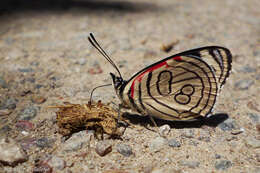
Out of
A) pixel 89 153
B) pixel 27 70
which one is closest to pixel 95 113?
pixel 89 153

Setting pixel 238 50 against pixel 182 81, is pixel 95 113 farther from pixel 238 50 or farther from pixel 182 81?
pixel 238 50

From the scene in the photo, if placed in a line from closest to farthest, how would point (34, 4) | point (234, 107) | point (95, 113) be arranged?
1. point (95, 113)
2. point (234, 107)
3. point (34, 4)

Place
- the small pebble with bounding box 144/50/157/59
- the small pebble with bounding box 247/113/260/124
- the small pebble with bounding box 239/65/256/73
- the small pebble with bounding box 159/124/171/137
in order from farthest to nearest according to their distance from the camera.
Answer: the small pebble with bounding box 144/50/157/59
the small pebble with bounding box 239/65/256/73
the small pebble with bounding box 247/113/260/124
the small pebble with bounding box 159/124/171/137

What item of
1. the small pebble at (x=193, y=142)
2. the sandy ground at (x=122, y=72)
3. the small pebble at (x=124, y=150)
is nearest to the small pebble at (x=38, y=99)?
the sandy ground at (x=122, y=72)

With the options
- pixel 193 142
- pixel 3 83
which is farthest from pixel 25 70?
pixel 193 142

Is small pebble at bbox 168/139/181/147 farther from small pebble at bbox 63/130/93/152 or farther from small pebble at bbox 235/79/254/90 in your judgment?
small pebble at bbox 235/79/254/90

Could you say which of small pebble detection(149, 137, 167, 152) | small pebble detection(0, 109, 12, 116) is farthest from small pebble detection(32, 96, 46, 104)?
small pebble detection(149, 137, 167, 152)
